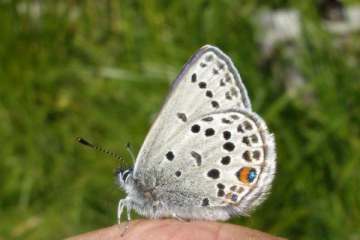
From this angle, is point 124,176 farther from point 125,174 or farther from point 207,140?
point 207,140

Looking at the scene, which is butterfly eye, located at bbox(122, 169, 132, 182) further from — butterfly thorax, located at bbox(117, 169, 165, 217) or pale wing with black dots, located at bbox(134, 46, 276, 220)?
pale wing with black dots, located at bbox(134, 46, 276, 220)

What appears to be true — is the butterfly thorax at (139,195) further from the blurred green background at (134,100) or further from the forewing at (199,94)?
the blurred green background at (134,100)

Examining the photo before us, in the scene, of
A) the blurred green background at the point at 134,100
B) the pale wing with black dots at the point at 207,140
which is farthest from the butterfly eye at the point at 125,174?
the blurred green background at the point at 134,100

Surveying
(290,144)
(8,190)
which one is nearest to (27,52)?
(8,190)

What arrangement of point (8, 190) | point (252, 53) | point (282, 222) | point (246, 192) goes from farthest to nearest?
point (8, 190) → point (252, 53) → point (282, 222) → point (246, 192)

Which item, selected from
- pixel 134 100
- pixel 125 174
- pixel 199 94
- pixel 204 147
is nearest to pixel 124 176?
pixel 125 174

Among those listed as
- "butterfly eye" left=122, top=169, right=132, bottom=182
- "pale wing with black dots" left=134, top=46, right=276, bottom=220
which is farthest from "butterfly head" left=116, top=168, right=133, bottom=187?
"pale wing with black dots" left=134, top=46, right=276, bottom=220

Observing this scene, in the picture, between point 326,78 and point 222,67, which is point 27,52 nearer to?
point 326,78
